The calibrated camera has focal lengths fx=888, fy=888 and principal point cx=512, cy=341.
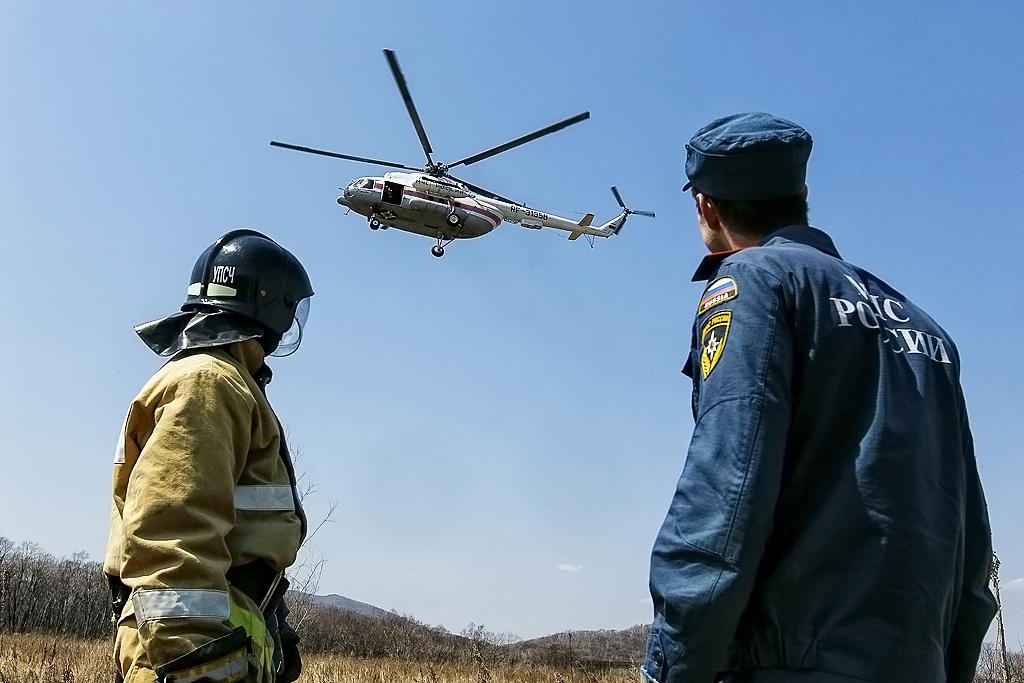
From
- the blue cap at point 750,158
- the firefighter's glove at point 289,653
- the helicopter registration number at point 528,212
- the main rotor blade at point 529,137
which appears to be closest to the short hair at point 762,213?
the blue cap at point 750,158

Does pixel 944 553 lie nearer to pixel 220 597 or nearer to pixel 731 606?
pixel 731 606

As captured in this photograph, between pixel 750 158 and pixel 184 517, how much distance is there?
179 centimetres

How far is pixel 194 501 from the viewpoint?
98.0 inches

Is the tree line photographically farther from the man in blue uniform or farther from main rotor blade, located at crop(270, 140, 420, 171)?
the man in blue uniform

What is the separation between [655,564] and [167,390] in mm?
1686

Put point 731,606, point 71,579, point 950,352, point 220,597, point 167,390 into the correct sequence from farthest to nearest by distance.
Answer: point 71,579
point 167,390
point 220,597
point 950,352
point 731,606

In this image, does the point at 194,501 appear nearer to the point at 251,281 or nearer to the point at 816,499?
the point at 251,281

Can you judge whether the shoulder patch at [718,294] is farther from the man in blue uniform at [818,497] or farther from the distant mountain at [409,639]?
the distant mountain at [409,639]

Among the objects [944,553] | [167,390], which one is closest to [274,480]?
[167,390]

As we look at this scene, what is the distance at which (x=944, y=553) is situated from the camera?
188cm

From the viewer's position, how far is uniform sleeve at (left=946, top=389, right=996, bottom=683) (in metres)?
2.06

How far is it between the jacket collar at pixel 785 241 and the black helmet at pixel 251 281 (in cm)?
162

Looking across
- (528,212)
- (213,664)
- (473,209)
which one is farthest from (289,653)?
(528,212)

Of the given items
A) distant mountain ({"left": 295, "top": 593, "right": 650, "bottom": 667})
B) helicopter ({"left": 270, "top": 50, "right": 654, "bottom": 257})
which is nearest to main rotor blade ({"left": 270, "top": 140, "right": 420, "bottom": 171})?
helicopter ({"left": 270, "top": 50, "right": 654, "bottom": 257})
